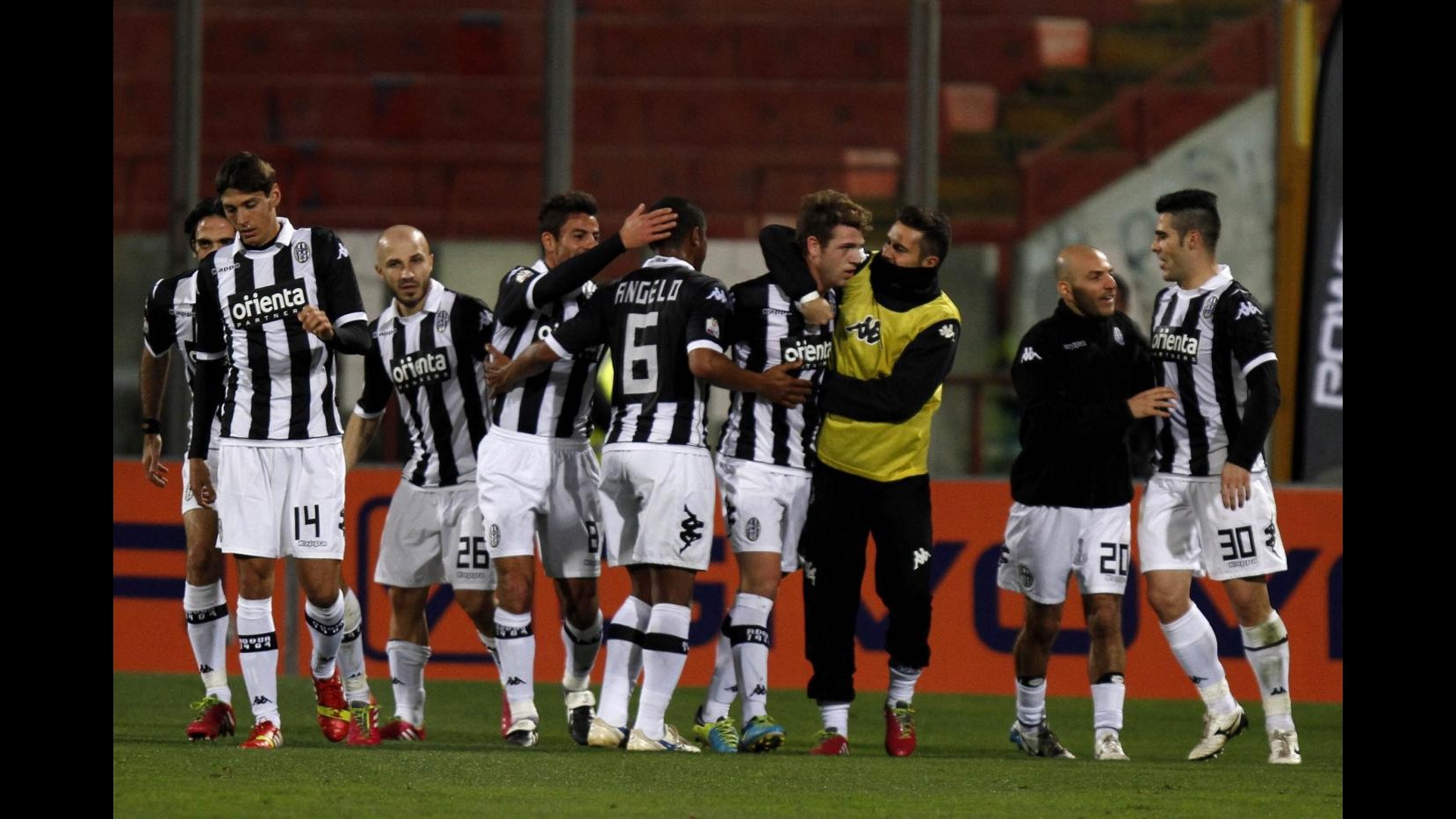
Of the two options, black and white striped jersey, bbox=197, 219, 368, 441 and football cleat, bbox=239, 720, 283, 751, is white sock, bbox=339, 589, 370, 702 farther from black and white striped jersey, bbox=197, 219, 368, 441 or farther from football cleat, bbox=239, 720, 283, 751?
black and white striped jersey, bbox=197, 219, 368, 441

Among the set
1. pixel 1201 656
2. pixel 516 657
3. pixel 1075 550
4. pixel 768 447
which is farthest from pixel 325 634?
pixel 1201 656

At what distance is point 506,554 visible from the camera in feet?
22.4

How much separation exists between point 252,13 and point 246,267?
9.33 m

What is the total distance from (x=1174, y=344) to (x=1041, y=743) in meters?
1.44

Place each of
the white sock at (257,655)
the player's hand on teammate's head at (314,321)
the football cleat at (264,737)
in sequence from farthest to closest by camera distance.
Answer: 1. the white sock at (257,655)
2. the football cleat at (264,737)
3. the player's hand on teammate's head at (314,321)

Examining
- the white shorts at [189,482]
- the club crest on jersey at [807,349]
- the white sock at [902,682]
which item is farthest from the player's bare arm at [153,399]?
the white sock at [902,682]

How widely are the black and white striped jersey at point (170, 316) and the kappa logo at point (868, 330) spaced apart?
2383mm

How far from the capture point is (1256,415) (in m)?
6.52

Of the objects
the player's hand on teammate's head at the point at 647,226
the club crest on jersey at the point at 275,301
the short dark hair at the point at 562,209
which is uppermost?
the short dark hair at the point at 562,209

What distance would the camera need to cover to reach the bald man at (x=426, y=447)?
724 centimetres

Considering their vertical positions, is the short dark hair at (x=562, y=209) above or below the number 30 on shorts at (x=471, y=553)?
above

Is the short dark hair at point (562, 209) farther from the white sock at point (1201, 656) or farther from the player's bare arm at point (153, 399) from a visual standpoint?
the white sock at point (1201, 656)

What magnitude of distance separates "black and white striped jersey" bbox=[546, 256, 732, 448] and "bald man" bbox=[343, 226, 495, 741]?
0.72m

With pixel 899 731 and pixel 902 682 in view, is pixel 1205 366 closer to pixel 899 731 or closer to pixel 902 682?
pixel 902 682
